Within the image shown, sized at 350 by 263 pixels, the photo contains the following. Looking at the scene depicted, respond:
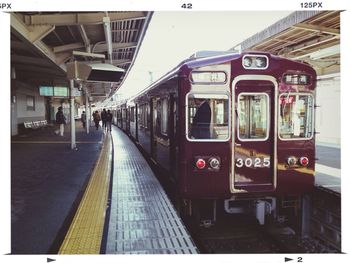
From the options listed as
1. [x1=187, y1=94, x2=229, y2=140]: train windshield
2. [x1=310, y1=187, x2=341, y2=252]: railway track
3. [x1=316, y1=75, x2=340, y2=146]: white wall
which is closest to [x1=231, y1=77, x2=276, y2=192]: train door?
[x1=187, y1=94, x2=229, y2=140]: train windshield

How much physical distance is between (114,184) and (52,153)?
13.7ft

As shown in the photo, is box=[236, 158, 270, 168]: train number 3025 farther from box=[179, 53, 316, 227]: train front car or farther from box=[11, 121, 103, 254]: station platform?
box=[11, 121, 103, 254]: station platform

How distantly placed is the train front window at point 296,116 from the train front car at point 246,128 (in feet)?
0.04

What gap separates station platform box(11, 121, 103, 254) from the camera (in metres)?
3.51

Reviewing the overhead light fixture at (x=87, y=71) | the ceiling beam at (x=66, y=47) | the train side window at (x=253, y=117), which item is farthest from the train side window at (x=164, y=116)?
the ceiling beam at (x=66, y=47)

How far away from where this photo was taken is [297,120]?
4574mm

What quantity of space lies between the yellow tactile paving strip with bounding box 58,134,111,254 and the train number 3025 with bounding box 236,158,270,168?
6.09 feet

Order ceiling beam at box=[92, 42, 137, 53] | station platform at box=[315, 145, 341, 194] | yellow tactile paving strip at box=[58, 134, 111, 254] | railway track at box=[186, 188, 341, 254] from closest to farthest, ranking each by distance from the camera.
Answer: yellow tactile paving strip at box=[58, 134, 111, 254], railway track at box=[186, 188, 341, 254], station platform at box=[315, 145, 341, 194], ceiling beam at box=[92, 42, 137, 53]

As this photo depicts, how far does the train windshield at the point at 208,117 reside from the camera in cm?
436

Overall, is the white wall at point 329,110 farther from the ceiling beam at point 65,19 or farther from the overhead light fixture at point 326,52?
the ceiling beam at point 65,19
